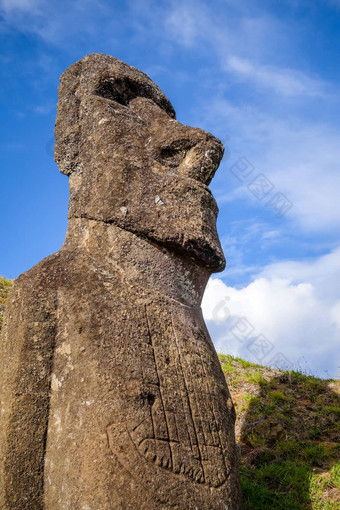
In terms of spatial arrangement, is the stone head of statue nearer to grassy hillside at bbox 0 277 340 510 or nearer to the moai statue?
the moai statue

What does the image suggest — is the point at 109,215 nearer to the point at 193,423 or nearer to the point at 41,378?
the point at 41,378

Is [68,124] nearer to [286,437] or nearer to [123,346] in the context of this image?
[123,346]

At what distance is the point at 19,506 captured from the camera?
11.0ft

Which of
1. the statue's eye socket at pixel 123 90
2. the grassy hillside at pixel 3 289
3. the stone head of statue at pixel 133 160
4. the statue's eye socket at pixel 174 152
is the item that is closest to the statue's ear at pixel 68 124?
the stone head of statue at pixel 133 160

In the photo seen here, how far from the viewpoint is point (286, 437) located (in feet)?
22.4

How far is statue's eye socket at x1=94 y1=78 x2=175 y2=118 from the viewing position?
16.1ft

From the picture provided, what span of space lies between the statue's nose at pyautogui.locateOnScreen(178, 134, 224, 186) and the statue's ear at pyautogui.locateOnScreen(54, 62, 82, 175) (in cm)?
102

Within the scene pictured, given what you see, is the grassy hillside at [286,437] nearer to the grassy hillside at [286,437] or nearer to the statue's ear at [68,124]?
the grassy hillside at [286,437]

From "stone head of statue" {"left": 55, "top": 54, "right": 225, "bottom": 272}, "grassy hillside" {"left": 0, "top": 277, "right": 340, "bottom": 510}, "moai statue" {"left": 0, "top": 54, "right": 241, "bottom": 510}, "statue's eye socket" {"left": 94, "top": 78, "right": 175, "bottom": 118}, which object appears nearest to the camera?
"moai statue" {"left": 0, "top": 54, "right": 241, "bottom": 510}

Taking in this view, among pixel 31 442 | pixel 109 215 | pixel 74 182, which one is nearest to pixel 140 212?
pixel 109 215

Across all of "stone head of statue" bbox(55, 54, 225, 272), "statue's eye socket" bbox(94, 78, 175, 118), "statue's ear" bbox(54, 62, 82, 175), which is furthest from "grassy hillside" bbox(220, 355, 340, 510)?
"statue's eye socket" bbox(94, 78, 175, 118)

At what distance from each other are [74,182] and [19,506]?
265cm

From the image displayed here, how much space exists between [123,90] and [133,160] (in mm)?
1112

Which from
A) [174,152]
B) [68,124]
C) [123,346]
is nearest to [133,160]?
[174,152]
